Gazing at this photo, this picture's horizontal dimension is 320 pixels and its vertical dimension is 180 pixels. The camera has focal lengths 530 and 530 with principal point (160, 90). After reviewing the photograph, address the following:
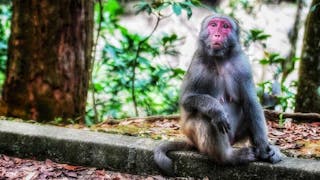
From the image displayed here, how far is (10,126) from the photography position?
4.63 metres

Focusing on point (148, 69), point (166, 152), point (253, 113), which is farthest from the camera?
point (148, 69)

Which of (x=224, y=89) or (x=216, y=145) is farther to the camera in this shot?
(x=224, y=89)

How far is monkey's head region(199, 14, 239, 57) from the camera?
383 centimetres

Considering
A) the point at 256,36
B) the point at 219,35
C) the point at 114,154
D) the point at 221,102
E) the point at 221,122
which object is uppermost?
the point at 256,36

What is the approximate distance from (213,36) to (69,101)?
2.31 metres

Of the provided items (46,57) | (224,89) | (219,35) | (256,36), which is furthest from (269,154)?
(256,36)

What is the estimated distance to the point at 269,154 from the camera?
378 centimetres

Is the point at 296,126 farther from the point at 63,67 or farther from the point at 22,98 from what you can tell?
the point at 22,98

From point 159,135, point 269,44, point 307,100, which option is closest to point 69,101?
point 159,135

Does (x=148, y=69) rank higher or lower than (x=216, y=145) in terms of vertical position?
higher

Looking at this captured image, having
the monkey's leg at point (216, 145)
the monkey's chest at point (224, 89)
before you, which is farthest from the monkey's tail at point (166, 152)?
the monkey's chest at point (224, 89)

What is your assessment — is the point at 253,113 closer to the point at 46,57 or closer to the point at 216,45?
the point at 216,45

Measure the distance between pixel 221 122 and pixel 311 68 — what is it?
82.9 inches

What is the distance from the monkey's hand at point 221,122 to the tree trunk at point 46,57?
93.4 inches
